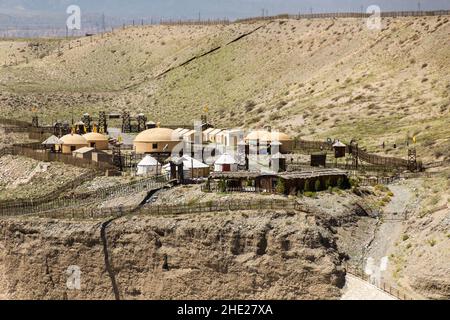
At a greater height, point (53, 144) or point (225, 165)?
point (53, 144)

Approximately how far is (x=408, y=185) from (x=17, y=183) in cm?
2820

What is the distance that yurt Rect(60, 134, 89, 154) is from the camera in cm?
8175

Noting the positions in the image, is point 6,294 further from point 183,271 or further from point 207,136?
point 207,136

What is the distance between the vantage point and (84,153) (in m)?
78.6

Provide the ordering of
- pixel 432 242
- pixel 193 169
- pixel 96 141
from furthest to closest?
pixel 96 141 < pixel 193 169 < pixel 432 242

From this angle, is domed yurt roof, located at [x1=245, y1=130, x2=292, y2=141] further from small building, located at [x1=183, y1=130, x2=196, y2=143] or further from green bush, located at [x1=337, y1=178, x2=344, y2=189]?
green bush, located at [x1=337, y1=178, x2=344, y2=189]

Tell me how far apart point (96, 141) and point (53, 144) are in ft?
11.2

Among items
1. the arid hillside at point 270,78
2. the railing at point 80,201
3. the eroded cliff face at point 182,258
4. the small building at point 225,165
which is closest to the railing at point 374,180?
the arid hillside at point 270,78

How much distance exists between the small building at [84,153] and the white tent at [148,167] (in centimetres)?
746

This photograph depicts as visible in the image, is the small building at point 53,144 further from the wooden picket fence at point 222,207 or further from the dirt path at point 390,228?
the dirt path at point 390,228

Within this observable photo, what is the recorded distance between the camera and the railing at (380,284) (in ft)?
165

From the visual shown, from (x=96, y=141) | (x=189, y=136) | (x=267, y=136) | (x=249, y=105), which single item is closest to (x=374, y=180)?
(x=267, y=136)

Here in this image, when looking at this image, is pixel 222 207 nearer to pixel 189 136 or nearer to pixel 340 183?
pixel 340 183

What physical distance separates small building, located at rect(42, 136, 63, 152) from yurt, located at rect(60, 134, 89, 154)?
0.40 metres
